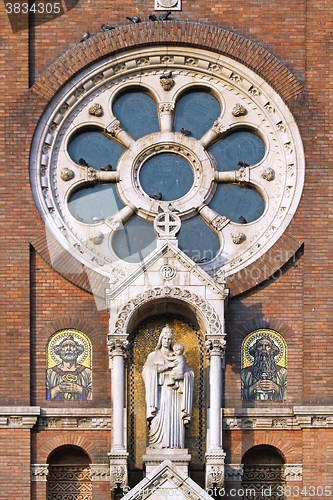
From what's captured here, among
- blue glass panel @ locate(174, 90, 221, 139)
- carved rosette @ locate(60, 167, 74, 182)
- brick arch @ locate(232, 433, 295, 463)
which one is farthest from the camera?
blue glass panel @ locate(174, 90, 221, 139)

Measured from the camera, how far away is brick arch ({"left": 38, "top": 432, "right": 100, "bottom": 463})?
2283 centimetres

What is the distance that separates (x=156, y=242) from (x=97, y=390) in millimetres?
2992

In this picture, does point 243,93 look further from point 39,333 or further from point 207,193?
point 39,333

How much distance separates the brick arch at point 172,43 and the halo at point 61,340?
4.49 m

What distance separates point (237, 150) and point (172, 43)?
2.37 meters

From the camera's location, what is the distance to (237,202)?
2467 cm

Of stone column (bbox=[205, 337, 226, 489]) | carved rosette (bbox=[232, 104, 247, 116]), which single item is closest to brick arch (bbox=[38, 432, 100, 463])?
stone column (bbox=[205, 337, 226, 489])

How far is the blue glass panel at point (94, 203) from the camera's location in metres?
24.5

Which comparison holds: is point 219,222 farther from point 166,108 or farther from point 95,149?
point 95,149

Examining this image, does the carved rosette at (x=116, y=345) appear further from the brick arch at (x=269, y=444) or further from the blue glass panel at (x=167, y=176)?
the blue glass panel at (x=167, y=176)

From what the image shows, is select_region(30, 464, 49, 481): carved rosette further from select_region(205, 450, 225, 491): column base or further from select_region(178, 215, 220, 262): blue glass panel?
select_region(178, 215, 220, 262): blue glass panel

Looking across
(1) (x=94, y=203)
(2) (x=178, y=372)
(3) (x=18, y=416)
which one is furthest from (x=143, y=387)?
(1) (x=94, y=203)

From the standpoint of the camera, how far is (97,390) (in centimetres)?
2323

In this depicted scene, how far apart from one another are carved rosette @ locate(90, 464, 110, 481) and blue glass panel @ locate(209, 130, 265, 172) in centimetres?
603
